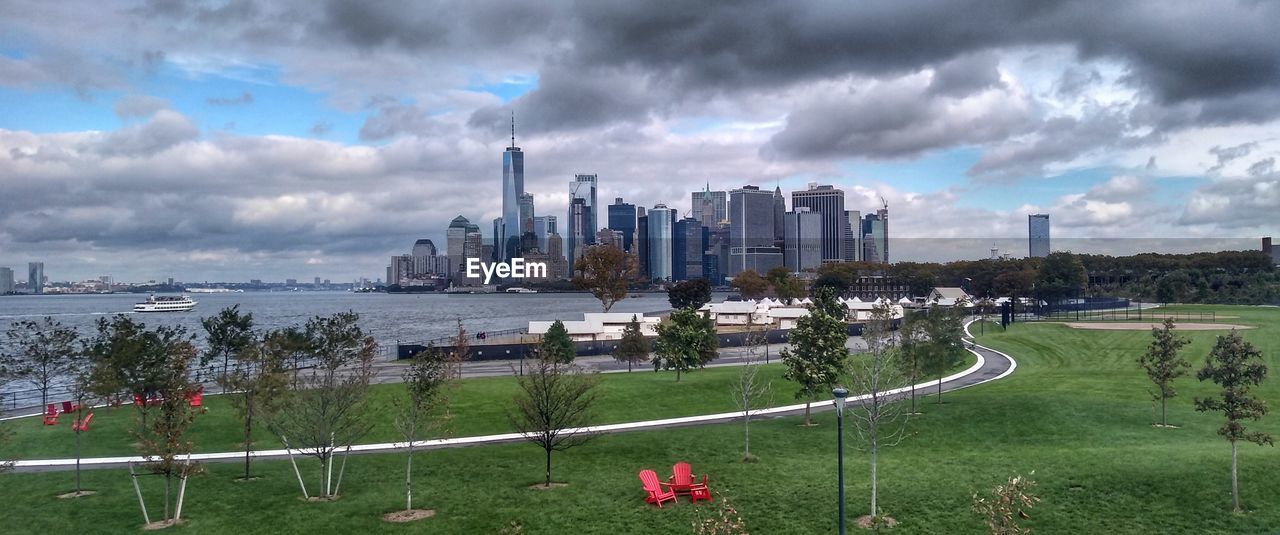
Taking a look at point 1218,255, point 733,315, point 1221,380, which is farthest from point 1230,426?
point 1218,255

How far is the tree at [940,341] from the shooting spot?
39.5 m

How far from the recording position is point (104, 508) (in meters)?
22.6

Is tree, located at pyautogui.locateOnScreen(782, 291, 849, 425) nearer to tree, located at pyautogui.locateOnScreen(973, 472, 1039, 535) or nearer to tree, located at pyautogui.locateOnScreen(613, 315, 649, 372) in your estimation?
tree, located at pyautogui.locateOnScreen(973, 472, 1039, 535)

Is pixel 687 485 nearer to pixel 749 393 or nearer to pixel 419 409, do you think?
pixel 419 409

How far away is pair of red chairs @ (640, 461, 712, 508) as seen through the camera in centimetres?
2272

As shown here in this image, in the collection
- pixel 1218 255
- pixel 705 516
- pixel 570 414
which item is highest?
pixel 1218 255

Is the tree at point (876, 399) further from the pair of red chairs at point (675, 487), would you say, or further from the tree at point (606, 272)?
the tree at point (606, 272)

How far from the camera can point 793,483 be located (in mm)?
24453

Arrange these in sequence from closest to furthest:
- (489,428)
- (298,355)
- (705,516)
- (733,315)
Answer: (705,516) < (489,428) < (298,355) < (733,315)

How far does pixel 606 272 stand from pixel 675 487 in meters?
85.3

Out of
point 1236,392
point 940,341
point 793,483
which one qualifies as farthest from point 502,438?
point 1236,392

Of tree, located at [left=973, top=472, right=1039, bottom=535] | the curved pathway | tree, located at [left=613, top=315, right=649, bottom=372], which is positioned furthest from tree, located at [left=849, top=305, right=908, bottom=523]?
tree, located at [left=613, top=315, right=649, bottom=372]

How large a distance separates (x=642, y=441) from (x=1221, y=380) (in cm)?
1963

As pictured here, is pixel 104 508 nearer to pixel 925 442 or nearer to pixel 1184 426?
pixel 925 442
